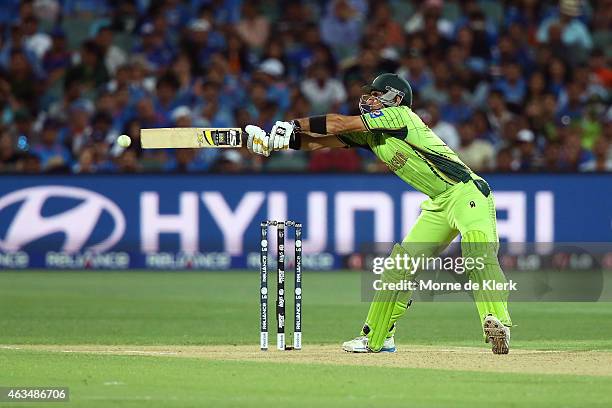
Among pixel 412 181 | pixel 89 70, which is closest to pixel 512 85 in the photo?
pixel 89 70

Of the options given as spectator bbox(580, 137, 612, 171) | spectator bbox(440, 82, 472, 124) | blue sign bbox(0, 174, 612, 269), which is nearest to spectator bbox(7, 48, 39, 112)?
blue sign bbox(0, 174, 612, 269)

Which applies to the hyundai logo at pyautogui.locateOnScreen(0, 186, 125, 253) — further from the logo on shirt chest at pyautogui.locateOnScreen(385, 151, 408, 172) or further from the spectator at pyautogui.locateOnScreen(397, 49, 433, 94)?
the logo on shirt chest at pyautogui.locateOnScreen(385, 151, 408, 172)

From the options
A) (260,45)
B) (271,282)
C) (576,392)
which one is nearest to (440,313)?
(271,282)

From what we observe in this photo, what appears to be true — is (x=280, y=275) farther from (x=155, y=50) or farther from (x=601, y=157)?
(x=155, y=50)

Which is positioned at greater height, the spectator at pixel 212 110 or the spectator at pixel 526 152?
the spectator at pixel 212 110

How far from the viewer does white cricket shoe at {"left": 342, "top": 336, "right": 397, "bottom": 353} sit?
1143cm

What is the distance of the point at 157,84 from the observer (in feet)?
69.9

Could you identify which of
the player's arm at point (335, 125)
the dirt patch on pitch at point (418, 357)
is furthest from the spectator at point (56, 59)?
the player's arm at point (335, 125)

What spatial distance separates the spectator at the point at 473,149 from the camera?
66.4 ft

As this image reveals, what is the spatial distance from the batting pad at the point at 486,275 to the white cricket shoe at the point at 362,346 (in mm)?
927

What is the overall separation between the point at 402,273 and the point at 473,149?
30.6ft

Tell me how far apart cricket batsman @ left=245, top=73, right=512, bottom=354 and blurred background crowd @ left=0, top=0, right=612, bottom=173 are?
851cm

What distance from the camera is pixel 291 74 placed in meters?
22.4

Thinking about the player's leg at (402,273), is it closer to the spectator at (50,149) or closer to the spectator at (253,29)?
the spectator at (50,149)
